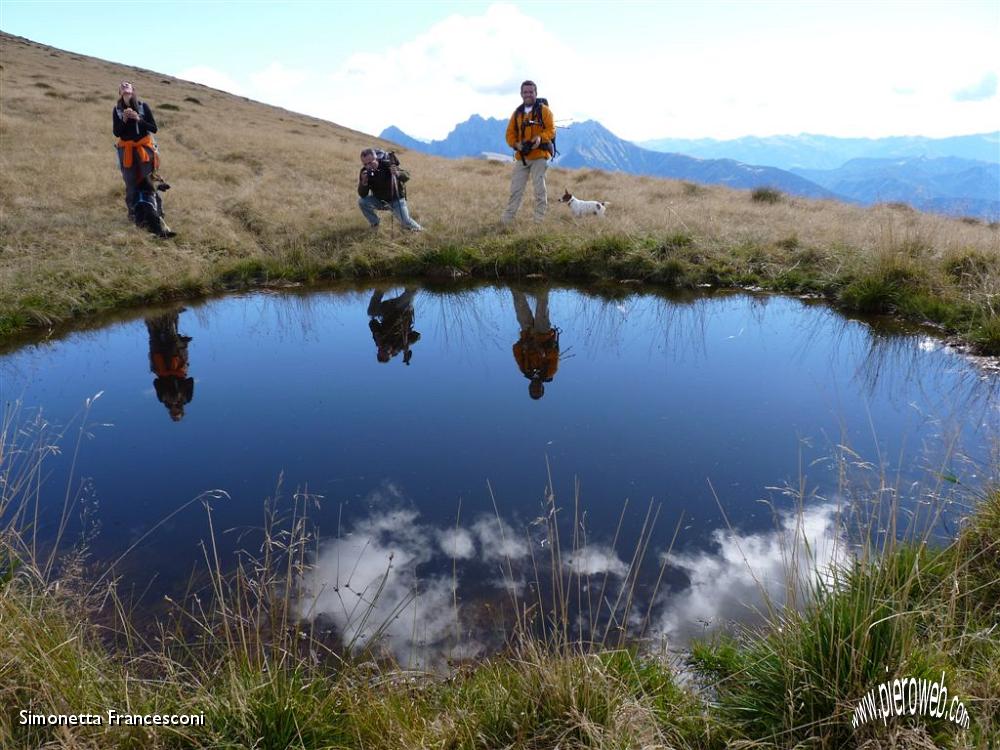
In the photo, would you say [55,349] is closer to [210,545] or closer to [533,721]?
[210,545]

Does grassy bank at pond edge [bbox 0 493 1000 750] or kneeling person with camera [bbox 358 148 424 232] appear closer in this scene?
grassy bank at pond edge [bbox 0 493 1000 750]

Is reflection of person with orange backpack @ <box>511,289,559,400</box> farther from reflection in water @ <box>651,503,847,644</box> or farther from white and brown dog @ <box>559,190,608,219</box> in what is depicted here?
white and brown dog @ <box>559,190,608,219</box>

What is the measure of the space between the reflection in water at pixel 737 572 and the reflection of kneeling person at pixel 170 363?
16.2 ft

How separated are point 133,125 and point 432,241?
19.0ft

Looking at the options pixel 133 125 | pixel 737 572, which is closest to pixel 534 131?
pixel 133 125

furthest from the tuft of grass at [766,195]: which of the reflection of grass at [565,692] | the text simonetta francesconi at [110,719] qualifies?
the text simonetta francesconi at [110,719]

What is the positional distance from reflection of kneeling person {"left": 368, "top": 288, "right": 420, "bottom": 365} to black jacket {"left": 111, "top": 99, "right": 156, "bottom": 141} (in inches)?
213

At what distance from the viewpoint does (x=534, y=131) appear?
11.7m

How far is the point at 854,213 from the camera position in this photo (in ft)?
49.5

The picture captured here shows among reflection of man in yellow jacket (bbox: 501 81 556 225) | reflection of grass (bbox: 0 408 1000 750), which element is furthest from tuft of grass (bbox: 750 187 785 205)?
reflection of grass (bbox: 0 408 1000 750)

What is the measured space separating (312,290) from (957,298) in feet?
31.3

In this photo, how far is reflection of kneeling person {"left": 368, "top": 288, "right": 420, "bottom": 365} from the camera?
789 centimetres

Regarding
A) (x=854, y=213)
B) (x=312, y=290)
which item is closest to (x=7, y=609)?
(x=312, y=290)

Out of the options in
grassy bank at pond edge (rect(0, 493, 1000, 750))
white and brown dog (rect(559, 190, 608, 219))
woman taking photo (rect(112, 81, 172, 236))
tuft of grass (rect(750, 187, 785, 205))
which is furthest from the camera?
tuft of grass (rect(750, 187, 785, 205))
